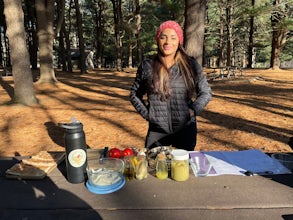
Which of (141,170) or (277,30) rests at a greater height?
(277,30)

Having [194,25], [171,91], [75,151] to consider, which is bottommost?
[75,151]

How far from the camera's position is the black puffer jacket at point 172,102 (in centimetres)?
254

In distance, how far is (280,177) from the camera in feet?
6.39

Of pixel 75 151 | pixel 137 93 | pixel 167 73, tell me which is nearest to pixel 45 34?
pixel 137 93

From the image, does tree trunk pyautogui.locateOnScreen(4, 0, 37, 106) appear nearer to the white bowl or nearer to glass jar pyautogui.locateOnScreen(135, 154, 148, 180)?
the white bowl

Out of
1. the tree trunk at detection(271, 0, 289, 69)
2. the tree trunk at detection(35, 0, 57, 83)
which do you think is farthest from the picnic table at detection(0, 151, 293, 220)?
the tree trunk at detection(271, 0, 289, 69)

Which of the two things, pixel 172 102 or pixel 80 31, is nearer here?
pixel 172 102

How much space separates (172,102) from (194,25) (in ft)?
18.9

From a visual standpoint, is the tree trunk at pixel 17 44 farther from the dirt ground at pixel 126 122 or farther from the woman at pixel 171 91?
the woman at pixel 171 91

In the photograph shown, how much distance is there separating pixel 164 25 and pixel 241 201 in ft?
4.97

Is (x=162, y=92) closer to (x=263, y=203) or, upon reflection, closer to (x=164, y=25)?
(x=164, y=25)

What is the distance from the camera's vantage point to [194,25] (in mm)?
7754

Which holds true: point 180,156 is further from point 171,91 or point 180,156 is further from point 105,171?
point 171,91

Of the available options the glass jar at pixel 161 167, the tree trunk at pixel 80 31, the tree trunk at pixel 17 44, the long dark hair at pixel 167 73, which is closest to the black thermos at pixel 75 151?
the glass jar at pixel 161 167
